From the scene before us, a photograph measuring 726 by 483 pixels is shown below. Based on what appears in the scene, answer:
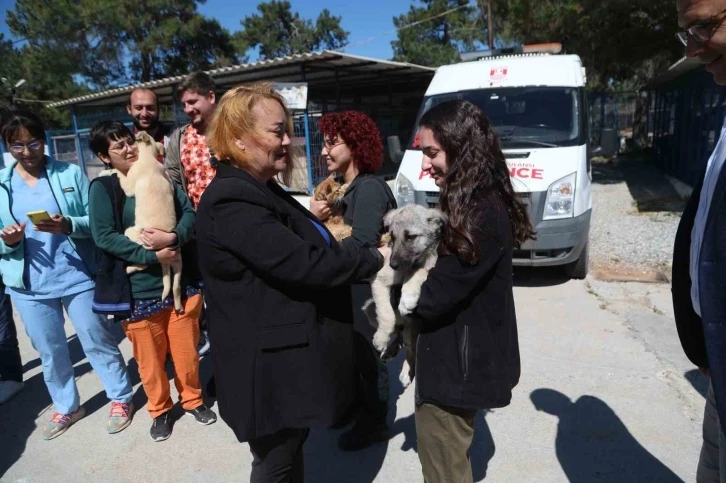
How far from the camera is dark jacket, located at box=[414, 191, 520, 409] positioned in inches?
72.1

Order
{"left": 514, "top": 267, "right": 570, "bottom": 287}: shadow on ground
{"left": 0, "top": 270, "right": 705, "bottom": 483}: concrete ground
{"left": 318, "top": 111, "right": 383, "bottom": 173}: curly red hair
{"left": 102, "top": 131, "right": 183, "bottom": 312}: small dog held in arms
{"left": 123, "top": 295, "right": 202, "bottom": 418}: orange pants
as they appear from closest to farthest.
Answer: {"left": 318, "top": 111, "right": 383, "bottom": 173}: curly red hair
{"left": 0, "top": 270, "right": 705, "bottom": 483}: concrete ground
{"left": 102, "top": 131, "right": 183, "bottom": 312}: small dog held in arms
{"left": 123, "top": 295, "right": 202, "bottom": 418}: orange pants
{"left": 514, "top": 267, "right": 570, "bottom": 287}: shadow on ground

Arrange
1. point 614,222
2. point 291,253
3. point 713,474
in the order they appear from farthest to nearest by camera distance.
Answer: point 614,222 < point 713,474 < point 291,253

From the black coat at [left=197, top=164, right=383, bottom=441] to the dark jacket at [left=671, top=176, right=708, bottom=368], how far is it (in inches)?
45.4

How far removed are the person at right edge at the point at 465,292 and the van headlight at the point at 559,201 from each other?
388 centimetres

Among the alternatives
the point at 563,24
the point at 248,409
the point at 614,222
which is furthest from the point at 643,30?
the point at 248,409

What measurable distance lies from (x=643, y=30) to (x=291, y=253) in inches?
698

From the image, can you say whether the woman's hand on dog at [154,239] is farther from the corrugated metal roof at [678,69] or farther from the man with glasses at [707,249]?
the corrugated metal roof at [678,69]

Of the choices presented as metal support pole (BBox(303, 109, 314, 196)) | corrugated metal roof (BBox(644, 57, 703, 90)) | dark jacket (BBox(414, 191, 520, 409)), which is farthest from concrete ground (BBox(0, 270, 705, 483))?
metal support pole (BBox(303, 109, 314, 196))

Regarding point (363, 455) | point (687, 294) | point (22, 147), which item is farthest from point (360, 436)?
point (22, 147)

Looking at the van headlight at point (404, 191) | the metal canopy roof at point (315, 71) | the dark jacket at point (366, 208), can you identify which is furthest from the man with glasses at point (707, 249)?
the metal canopy roof at point (315, 71)

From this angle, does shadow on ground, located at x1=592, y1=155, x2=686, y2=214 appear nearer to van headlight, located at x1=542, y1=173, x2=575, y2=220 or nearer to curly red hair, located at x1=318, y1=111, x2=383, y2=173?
van headlight, located at x1=542, y1=173, x2=575, y2=220

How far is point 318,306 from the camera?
186cm

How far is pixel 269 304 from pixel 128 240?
1775mm

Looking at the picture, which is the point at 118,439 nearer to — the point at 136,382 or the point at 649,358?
the point at 136,382
